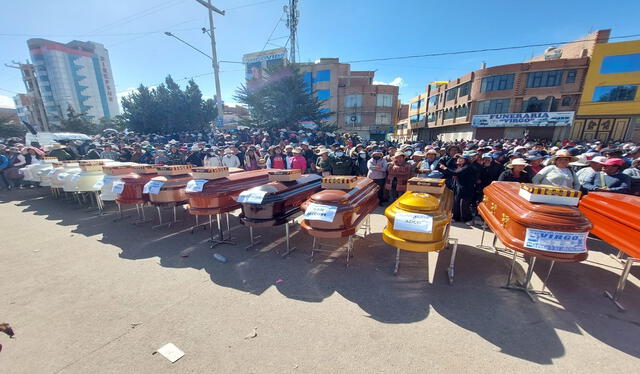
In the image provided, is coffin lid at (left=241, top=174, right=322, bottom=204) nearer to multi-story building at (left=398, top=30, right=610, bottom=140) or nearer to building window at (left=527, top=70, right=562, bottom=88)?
multi-story building at (left=398, top=30, right=610, bottom=140)

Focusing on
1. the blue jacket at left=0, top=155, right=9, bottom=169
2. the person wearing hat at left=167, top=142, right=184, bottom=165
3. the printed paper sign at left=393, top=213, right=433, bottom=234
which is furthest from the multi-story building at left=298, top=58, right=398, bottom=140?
the printed paper sign at left=393, top=213, right=433, bottom=234

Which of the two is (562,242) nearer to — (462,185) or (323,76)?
(462,185)

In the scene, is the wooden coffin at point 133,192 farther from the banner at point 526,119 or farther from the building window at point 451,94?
the building window at point 451,94

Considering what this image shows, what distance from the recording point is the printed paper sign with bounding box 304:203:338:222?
130 inches

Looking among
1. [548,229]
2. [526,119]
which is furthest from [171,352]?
[526,119]

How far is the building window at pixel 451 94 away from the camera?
31.4 meters

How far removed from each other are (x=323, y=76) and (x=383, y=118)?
409 inches

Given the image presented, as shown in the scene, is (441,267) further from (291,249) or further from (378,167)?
(378,167)

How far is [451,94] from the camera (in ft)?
106

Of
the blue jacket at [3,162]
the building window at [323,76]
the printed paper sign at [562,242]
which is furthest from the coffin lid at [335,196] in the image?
the building window at [323,76]

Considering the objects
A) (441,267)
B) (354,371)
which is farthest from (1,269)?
(441,267)

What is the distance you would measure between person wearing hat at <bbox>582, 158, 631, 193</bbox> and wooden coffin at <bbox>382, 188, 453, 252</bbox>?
3.63 metres

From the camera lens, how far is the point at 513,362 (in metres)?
2.08

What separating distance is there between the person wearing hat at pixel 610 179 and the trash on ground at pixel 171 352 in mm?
6765
